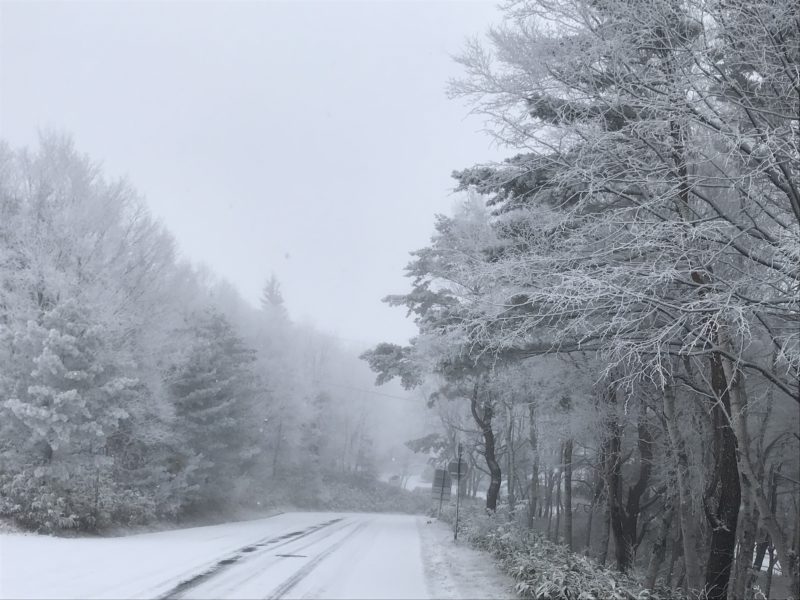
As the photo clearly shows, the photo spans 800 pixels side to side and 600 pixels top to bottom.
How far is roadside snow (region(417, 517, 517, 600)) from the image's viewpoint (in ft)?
32.8

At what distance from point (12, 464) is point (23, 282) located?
4.71 metres

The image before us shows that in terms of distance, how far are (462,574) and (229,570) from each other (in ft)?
15.1

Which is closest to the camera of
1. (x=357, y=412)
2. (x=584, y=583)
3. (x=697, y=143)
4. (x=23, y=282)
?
(x=697, y=143)

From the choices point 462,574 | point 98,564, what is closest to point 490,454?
point 462,574

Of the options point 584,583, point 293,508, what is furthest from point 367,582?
point 293,508

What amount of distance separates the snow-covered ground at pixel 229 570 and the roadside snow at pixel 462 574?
20 mm

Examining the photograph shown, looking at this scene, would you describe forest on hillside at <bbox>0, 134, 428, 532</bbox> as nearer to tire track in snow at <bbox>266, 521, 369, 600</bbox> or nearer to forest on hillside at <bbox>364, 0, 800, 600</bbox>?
tire track in snow at <bbox>266, 521, 369, 600</bbox>

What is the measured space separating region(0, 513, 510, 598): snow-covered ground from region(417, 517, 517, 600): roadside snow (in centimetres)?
2

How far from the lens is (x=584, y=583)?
902 centimetres

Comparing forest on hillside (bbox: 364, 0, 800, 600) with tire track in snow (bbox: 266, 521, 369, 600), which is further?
tire track in snow (bbox: 266, 521, 369, 600)

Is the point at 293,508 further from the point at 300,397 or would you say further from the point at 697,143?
the point at 697,143

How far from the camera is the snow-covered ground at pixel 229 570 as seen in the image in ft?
26.6

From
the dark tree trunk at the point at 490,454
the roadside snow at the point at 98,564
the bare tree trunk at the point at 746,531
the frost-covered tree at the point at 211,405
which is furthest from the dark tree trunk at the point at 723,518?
the frost-covered tree at the point at 211,405

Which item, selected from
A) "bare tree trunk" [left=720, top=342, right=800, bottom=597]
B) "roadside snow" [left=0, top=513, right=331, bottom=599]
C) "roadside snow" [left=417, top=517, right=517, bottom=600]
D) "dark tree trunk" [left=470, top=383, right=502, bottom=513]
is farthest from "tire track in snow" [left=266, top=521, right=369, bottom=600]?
"dark tree trunk" [left=470, top=383, right=502, bottom=513]
